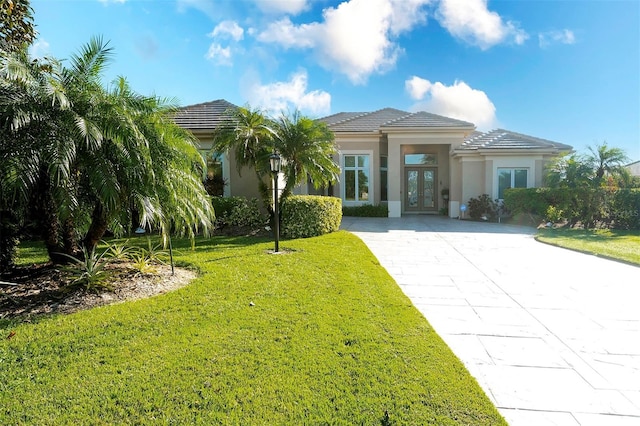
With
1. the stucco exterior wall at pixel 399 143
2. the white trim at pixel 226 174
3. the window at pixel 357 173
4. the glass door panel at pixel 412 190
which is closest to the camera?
the white trim at pixel 226 174

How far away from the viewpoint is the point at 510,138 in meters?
17.5

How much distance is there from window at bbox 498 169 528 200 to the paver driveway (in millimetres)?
8779

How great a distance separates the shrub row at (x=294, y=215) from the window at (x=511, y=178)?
1065cm

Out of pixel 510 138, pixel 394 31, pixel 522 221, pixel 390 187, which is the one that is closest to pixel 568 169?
pixel 522 221

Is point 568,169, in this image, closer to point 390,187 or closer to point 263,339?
point 390,187

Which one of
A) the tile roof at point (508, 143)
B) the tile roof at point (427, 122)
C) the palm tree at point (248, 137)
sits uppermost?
the tile roof at point (427, 122)

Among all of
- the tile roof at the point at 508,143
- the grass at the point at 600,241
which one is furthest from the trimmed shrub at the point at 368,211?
the grass at the point at 600,241

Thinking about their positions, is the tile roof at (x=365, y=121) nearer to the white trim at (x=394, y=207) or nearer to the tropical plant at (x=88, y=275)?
the white trim at (x=394, y=207)

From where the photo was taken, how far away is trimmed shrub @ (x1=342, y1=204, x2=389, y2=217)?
685 inches

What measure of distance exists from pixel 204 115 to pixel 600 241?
1718cm

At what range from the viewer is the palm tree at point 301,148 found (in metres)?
11.0

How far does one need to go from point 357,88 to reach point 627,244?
16534 millimetres

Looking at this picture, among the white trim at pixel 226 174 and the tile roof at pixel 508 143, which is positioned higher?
the tile roof at pixel 508 143

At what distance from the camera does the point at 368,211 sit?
17.5 metres
